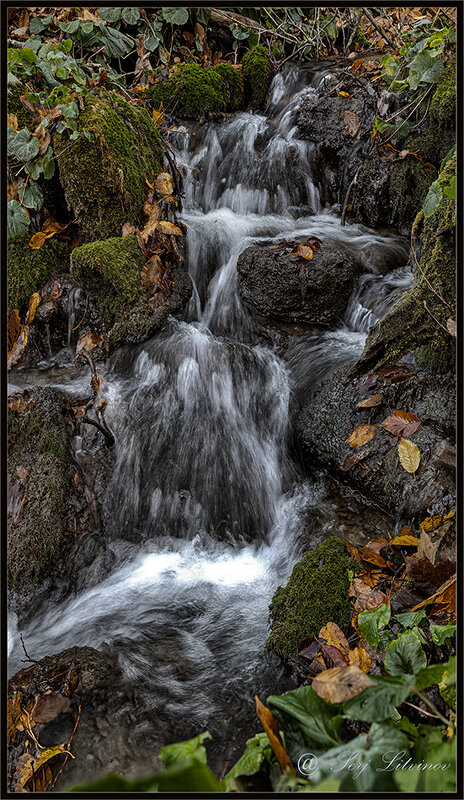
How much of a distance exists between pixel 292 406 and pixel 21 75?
4.11 meters

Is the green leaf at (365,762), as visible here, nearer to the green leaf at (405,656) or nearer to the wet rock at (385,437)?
the green leaf at (405,656)

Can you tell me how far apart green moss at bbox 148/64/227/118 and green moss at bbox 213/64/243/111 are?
0.35 meters

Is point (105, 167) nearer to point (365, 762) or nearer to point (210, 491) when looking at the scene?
point (210, 491)

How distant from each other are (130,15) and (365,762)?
8.85m

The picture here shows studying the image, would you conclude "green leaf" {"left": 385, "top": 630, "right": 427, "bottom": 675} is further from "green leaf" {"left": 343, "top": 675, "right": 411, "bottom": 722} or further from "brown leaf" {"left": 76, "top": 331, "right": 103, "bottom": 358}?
"brown leaf" {"left": 76, "top": 331, "right": 103, "bottom": 358}

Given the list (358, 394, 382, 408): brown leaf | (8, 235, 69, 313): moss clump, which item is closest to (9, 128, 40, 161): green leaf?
(8, 235, 69, 313): moss clump

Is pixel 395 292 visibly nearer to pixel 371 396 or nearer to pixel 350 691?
pixel 371 396

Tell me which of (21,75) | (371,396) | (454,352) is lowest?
Result: (371,396)

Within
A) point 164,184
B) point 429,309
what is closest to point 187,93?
point 164,184

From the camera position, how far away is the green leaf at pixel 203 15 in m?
7.67

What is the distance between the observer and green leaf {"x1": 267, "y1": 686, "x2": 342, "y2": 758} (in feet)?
3.54

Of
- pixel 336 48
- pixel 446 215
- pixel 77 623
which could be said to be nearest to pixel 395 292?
pixel 446 215

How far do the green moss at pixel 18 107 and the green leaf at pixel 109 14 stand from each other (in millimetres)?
2895

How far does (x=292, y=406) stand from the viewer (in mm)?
4051
